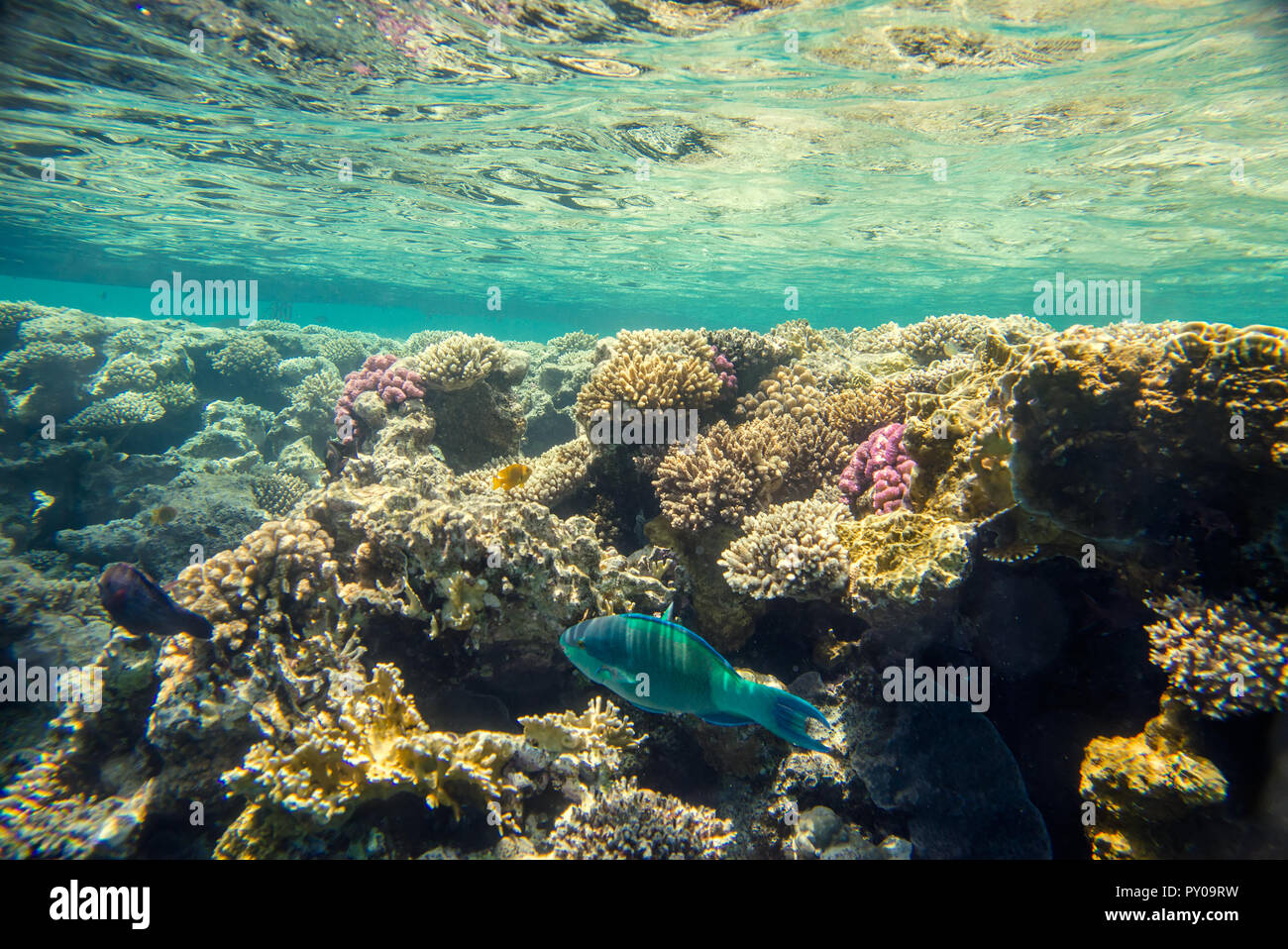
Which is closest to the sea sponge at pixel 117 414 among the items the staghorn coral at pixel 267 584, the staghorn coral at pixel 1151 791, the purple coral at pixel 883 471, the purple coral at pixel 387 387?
the purple coral at pixel 387 387

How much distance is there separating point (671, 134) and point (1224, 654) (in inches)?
639

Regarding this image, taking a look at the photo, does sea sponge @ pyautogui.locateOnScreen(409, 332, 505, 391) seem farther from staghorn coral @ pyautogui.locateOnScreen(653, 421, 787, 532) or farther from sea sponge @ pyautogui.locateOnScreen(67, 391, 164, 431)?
sea sponge @ pyautogui.locateOnScreen(67, 391, 164, 431)

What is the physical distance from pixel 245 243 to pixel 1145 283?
51.6 meters

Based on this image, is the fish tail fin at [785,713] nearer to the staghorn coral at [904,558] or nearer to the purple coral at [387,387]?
the staghorn coral at [904,558]

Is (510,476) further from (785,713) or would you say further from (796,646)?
(785,713)

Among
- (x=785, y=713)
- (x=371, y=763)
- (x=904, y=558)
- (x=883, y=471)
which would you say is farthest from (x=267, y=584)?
(x=883, y=471)

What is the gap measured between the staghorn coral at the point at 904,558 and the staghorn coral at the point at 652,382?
2.47 meters

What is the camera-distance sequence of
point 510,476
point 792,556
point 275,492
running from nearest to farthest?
point 792,556, point 510,476, point 275,492

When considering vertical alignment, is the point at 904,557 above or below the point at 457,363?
below

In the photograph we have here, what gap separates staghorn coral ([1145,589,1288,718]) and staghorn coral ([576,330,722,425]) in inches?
166

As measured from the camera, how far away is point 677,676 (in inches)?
109

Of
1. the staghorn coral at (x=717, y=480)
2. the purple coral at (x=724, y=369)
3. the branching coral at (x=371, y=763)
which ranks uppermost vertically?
the purple coral at (x=724, y=369)

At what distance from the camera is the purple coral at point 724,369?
6500 millimetres

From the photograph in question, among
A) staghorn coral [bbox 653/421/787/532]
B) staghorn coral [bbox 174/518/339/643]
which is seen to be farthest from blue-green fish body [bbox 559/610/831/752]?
staghorn coral [bbox 174/518/339/643]
